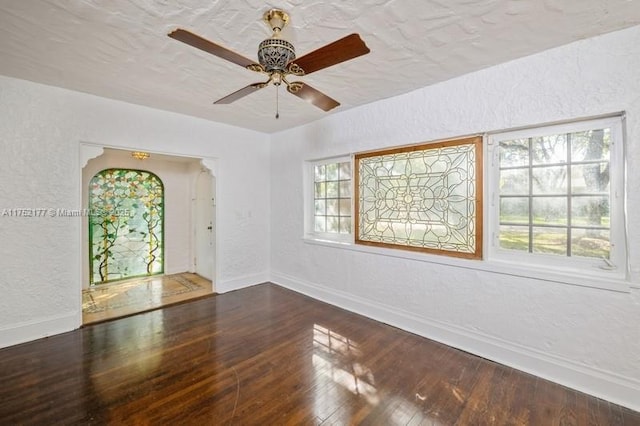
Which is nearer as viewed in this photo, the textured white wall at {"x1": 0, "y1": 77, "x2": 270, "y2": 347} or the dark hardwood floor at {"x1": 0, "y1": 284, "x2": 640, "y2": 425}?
the dark hardwood floor at {"x1": 0, "y1": 284, "x2": 640, "y2": 425}

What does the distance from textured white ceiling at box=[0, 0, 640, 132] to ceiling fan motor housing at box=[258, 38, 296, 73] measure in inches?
10.8

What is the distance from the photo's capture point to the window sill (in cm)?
193

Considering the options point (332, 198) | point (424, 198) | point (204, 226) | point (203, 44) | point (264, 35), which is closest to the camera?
point (203, 44)

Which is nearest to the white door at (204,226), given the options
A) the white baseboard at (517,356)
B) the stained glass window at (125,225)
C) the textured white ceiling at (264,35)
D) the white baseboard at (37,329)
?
the stained glass window at (125,225)

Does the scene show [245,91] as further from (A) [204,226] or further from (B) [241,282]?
(A) [204,226]

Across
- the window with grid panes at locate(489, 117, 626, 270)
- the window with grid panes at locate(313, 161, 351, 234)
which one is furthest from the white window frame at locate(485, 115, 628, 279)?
the window with grid panes at locate(313, 161, 351, 234)

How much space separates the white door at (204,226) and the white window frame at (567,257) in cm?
402

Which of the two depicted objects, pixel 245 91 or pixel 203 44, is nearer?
pixel 203 44

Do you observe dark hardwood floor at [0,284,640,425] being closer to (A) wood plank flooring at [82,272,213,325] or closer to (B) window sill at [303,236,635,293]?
(A) wood plank flooring at [82,272,213,325]

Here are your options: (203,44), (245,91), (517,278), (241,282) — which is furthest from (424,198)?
(241,282)

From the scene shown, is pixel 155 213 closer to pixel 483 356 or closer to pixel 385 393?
pixel 385 393

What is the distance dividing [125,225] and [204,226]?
1258mm

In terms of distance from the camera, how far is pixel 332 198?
3.93 metres

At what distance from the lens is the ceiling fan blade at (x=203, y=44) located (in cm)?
132
